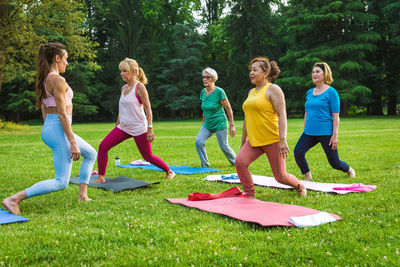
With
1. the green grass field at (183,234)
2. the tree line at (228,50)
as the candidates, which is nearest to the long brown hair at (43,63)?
the green grass field at (183,234)

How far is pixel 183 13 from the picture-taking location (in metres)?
60.9

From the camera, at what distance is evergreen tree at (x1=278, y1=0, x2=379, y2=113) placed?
137 ft

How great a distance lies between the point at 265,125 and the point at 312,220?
1.68m

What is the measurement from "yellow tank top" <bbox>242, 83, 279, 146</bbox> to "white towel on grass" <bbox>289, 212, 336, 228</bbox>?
56.6 inches

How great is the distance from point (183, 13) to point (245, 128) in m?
58.1

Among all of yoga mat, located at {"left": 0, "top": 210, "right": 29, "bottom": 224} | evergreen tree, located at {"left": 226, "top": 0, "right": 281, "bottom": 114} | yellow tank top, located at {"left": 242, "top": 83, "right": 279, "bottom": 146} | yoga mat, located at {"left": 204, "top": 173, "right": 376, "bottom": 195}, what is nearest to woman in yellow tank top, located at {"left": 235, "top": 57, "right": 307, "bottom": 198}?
yellow tank top, located at {"left": 242, "top": 83, "right": 279, "bottom": 146}

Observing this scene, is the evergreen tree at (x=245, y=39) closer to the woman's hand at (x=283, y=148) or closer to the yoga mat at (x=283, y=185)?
the yoga mat at (x=283, y=185)

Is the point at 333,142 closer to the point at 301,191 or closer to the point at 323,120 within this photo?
the point at 323,120

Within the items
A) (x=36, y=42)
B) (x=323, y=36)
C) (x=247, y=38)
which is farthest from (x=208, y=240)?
(x=247, y=38)

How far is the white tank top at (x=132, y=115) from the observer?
7281 millimetres

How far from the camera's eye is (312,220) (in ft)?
14.0

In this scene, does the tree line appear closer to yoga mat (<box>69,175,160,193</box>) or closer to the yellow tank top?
yoga mat (<box>69,175,160,193</box>)

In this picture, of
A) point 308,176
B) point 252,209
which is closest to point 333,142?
point 308,176

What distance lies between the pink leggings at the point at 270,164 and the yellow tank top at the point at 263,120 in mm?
118
